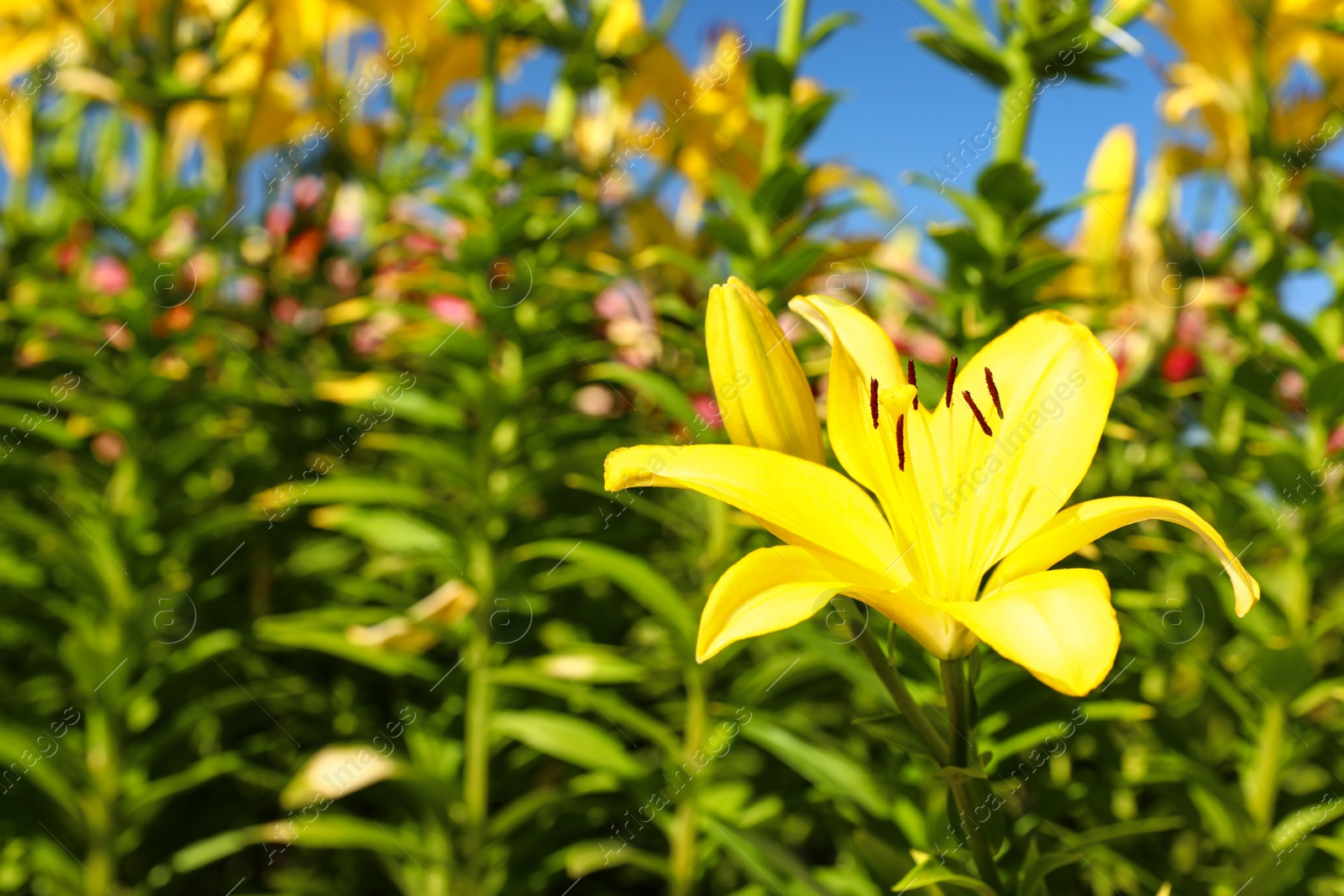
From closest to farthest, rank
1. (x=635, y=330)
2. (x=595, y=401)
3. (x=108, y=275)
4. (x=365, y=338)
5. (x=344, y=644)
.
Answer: (x=344, y=644)
(x=635, y=330)
(x=595, y=401)
(x=365, y=338)
(x=108, y=275)

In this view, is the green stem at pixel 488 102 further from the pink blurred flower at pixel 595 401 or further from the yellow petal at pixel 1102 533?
the yellow petal at pixel 1102 533

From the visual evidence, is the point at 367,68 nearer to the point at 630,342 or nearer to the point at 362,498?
the point at 630,342

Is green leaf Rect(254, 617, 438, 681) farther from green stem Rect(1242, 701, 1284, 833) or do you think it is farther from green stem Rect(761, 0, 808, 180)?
green stem Rect(1242, 701, 1284, 833)

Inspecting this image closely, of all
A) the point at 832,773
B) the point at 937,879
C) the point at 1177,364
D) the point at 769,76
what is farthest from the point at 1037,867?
the point at 1177,364

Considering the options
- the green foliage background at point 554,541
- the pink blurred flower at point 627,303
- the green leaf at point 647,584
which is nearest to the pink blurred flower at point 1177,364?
the green foliage background at point 554,541

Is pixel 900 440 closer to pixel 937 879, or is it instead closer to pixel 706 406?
pixel 937 879

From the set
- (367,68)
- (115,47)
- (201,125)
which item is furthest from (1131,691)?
→ (201,125)
